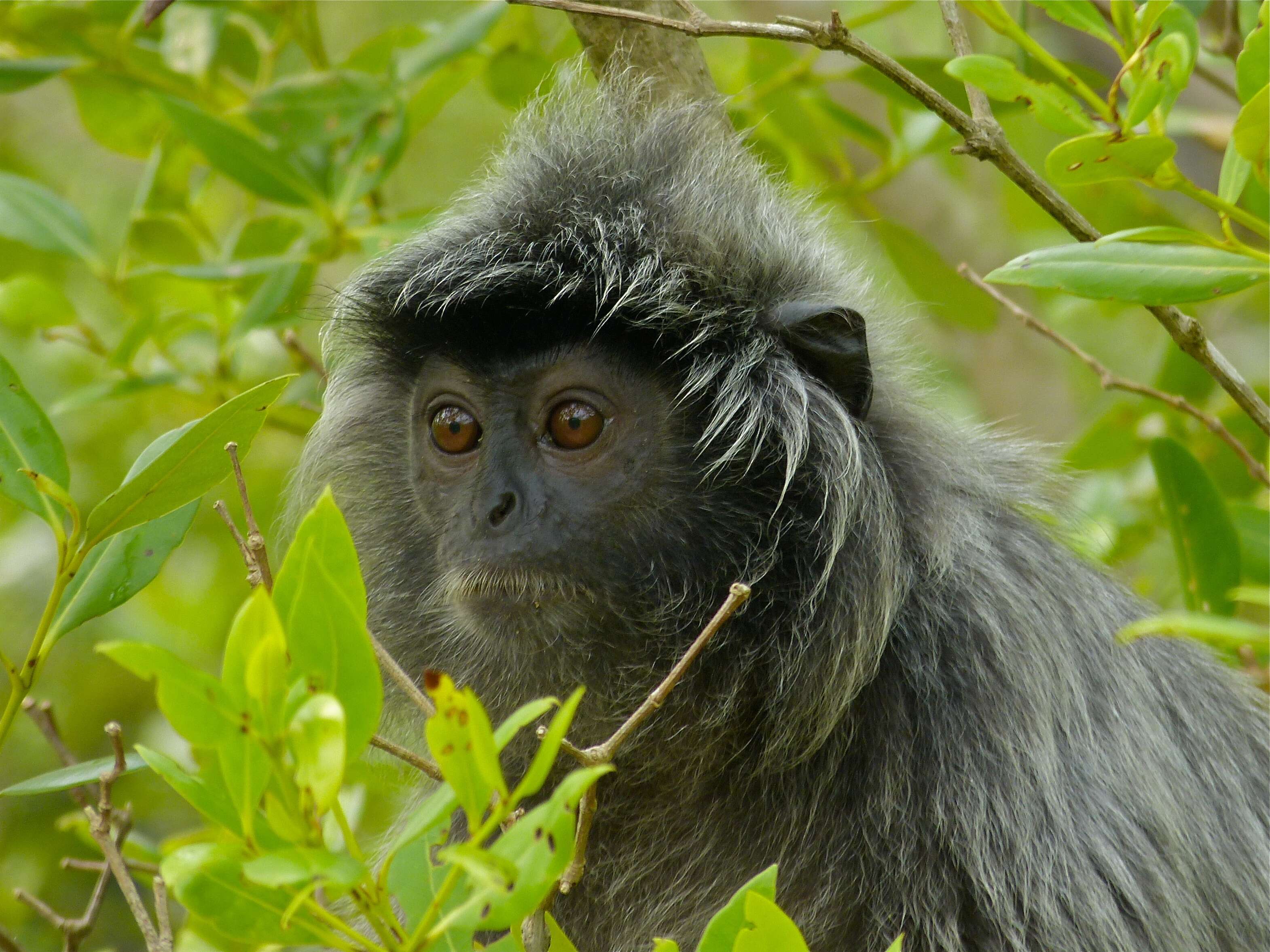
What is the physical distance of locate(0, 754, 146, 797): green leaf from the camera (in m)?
1.81

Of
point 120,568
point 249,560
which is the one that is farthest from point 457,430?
Answer: point 249,560

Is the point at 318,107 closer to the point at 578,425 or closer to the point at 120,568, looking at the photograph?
the point at 578,425

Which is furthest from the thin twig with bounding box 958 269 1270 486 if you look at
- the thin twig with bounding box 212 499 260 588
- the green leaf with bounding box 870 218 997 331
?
the thin twig with bounding box 212 499 260 588

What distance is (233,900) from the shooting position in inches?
49.0

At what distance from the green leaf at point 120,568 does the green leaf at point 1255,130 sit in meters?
1.42

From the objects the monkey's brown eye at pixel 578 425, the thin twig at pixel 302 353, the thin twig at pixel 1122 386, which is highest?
the thin twig at pixel 1122 386

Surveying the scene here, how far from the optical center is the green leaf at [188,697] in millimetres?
1139

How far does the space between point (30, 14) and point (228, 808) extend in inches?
97.6

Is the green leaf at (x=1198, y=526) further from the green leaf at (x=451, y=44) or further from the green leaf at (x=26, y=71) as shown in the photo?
the green leaf at (x=26, y=71)

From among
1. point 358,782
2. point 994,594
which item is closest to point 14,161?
point 358,782

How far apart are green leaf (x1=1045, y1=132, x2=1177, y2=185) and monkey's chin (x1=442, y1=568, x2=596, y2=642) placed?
1.03 m

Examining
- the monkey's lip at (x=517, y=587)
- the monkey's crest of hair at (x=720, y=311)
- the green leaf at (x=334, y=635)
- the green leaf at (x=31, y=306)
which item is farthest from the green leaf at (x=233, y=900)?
the green leaf at (x=31, y=306)

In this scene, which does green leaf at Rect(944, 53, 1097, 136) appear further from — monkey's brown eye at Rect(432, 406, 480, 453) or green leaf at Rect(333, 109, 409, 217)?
green leaf at Rect(333, 109, 409, 217)

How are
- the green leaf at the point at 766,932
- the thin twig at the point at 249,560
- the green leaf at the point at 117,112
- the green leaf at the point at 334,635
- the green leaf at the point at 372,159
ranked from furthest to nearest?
the green leaf at the point at 117,112, the green leaf at the point at 372,159, the thin twig at the point at 249,560, the green leaf at the point at 766,932, the green leaf at the point at 334,635
